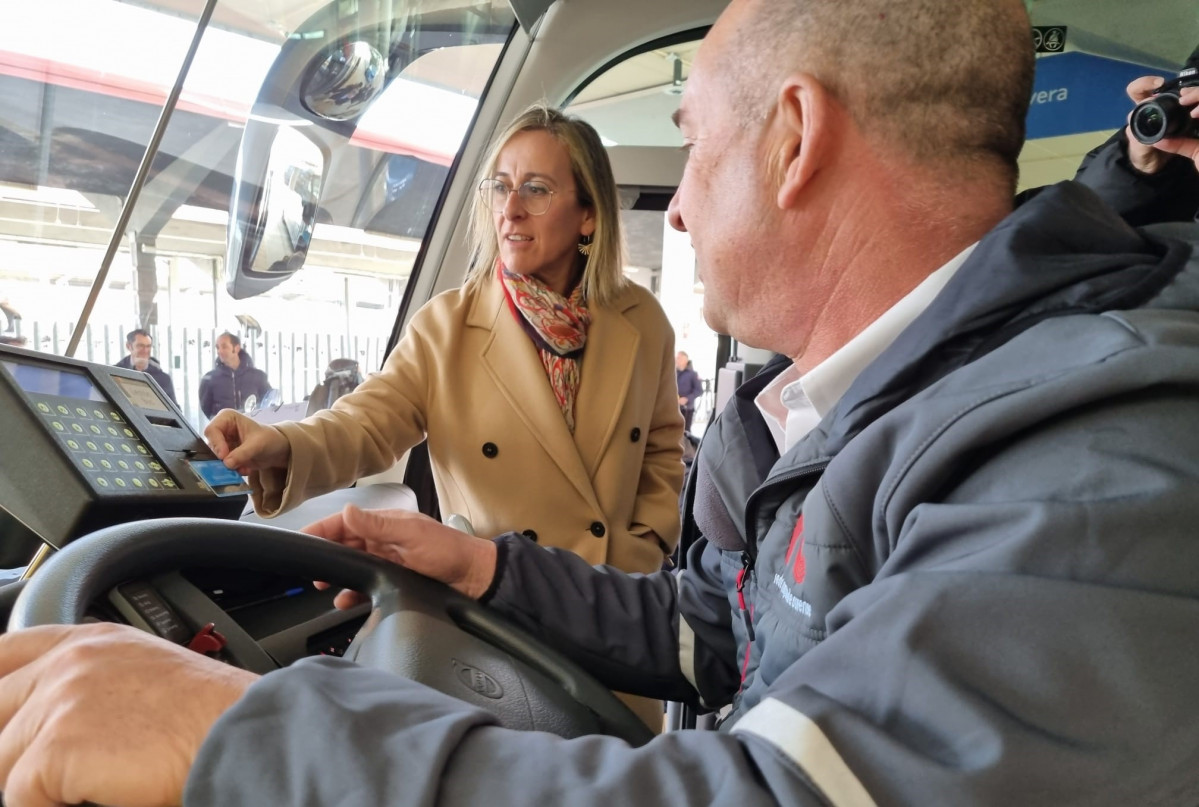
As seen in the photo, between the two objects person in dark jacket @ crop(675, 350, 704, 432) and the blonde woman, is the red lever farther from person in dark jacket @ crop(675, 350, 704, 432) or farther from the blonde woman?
person in dark jacket @ crop(675, 350, 704, 432)

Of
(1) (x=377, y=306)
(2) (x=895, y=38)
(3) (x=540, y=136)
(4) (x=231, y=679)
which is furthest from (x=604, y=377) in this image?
(1) (x=377, y=306)

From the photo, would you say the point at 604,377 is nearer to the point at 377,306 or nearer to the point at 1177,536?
the point at 1177,536

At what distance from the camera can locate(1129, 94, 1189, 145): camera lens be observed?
1466 millimetres

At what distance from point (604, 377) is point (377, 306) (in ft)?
5.96

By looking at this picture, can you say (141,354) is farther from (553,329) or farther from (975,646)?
(975,646)

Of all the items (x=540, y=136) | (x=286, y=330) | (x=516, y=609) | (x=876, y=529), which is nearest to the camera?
(x=876, y=529)

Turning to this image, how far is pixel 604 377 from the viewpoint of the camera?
207cm

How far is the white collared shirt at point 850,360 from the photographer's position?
0.89 m

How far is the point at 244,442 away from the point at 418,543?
0.46m

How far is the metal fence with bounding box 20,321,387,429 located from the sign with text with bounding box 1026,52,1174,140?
3.45 m

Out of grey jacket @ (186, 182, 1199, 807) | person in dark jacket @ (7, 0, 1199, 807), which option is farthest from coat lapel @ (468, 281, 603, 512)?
grey jacket @ (186, 182, 1199, 807)

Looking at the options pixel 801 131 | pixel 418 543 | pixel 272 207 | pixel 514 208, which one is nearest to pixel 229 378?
pixel 272 207

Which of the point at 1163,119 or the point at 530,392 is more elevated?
the point at 1163,119

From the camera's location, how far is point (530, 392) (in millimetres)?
1986
